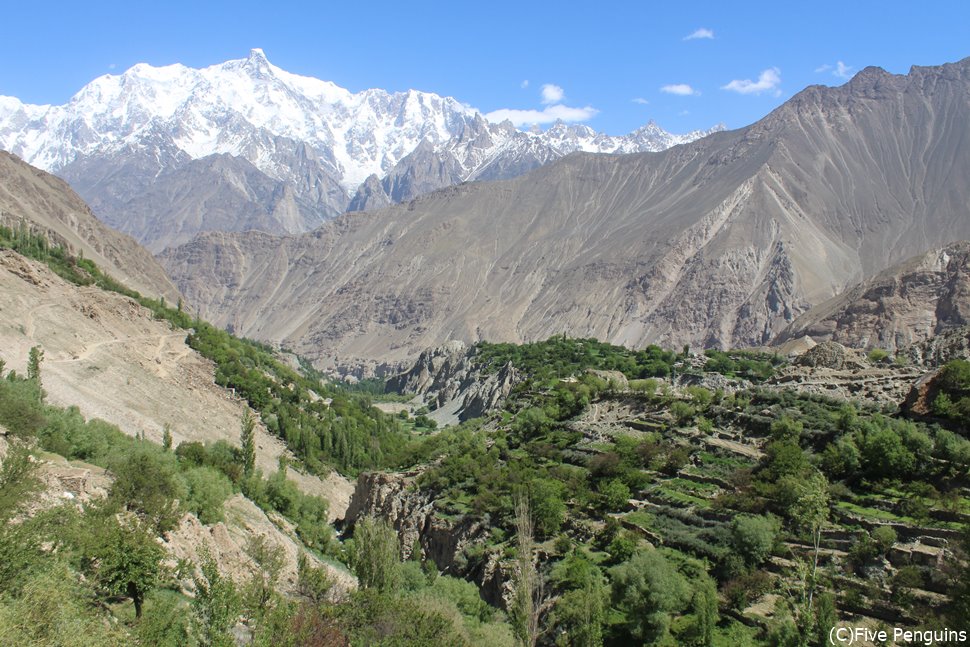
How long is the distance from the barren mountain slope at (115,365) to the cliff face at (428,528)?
31.1 ft

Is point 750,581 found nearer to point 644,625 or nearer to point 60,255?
point 644,625

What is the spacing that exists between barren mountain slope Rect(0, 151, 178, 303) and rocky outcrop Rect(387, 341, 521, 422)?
50.8m

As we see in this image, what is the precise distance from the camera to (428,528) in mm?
46250

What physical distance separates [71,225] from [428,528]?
454 feet

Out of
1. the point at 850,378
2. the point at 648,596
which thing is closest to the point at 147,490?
the point at 648,596

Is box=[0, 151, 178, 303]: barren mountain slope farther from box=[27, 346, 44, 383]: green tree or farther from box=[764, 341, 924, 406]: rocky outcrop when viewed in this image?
box=[764, 341, 924, 406]: rocky outcrop

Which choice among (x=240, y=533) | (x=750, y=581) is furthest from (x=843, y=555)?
(x=240, y=533)

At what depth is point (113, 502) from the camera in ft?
83.8

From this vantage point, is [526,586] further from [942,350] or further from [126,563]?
[942,350]

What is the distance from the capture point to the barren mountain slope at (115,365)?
54875mm

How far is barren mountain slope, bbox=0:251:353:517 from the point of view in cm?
5488

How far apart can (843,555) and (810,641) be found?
6023mm

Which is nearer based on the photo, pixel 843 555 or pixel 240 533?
pixel 843 555

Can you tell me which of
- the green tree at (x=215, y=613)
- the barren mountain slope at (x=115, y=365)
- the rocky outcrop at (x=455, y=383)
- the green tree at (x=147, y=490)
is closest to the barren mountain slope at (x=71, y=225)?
the rocky outcrop at (x=455, y=383)
